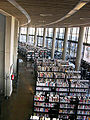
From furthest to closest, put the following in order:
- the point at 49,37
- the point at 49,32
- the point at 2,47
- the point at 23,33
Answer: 1. the point at 23,33
2. the point at 49,32
3. the point at 49,37
4. the point at 2,47

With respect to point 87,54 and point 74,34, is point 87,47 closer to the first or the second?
point 87,54

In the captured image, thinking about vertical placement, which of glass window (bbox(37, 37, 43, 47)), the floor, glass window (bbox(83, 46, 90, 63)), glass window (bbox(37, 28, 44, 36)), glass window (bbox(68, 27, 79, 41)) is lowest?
the floor

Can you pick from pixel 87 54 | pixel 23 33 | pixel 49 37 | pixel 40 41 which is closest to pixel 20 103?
pixel 87 54

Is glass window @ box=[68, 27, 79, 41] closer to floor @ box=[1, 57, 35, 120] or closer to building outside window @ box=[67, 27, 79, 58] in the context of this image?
building outside window @ box=[67, 27, 79, 58]

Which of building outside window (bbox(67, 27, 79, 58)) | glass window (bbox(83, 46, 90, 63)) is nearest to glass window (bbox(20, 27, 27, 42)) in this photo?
building outside window (bbox(67, 27, 79, 58))

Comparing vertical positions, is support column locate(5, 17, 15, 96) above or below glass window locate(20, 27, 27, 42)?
below

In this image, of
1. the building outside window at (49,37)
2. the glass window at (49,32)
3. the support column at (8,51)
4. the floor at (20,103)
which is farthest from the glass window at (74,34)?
the support column at (8,51)

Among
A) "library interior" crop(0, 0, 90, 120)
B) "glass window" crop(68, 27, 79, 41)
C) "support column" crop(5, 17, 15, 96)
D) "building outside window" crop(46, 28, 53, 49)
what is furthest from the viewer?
"building outside window" crop(46, 28, 53, 49)

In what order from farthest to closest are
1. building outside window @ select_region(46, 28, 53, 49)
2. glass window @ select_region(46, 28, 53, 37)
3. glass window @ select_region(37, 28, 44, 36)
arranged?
glass window @ select_region(37, 28, 44, 36) < building outside window @ select_region(46, 28, 53, 49) < glass window @ select_region(46, 28, 53, 37)

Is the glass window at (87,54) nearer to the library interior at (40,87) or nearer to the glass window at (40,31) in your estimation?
the library interior at (40,87)

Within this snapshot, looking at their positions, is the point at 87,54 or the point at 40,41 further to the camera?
the point at 40,41

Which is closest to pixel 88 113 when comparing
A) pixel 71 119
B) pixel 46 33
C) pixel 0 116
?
pixel 71 119

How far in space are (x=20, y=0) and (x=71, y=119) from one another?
5.85m

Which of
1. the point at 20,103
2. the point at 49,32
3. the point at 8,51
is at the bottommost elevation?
the point at 20,103
